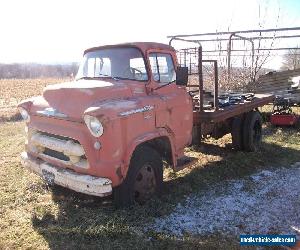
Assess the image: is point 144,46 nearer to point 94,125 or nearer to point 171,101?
point 171,101

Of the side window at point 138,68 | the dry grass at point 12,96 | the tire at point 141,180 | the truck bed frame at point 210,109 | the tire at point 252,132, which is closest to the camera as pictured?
the tire at point 141,180

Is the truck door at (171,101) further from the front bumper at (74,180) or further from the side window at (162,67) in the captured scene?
the front bumper at (74,180)

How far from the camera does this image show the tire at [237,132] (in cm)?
812

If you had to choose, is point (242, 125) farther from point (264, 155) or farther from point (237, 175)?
point (237, 175)

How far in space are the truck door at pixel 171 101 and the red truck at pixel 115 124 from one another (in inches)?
0.6

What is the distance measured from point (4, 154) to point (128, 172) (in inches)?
181

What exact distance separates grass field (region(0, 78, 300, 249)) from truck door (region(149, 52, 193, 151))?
0.92 meters

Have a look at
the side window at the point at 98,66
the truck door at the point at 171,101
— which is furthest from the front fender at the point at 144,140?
the side window at the point at 98,66

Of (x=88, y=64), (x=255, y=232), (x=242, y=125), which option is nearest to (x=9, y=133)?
(x=88, y=64)

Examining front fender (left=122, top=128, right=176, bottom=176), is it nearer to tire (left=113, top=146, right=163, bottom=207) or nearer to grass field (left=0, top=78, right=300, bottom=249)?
tire (left=113, top=146, right=163, bottom=207)

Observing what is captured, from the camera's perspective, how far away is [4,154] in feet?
27.7

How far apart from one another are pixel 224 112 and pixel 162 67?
187 centimetres

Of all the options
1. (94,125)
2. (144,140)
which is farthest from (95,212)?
(94,125)

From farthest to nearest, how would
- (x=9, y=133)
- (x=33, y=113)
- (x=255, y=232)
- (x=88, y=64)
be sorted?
(x=9, y=133)
(x=88, y=64)
(x=33, y=113)
(x=255, y=232)
